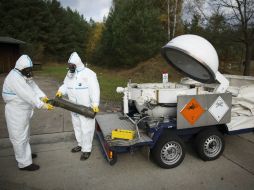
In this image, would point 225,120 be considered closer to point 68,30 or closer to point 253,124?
point 253,124

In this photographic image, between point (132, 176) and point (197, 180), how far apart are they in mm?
1099

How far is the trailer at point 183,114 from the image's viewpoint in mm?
4258

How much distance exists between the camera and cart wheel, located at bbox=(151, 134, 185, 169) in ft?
14.4

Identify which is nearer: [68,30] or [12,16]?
[12,16]

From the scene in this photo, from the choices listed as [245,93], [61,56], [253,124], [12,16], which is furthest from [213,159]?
[61,56]

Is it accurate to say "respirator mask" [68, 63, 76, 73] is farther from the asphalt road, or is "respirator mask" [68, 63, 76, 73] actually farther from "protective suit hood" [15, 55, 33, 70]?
the asphalt road

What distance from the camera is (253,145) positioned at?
5738 mm

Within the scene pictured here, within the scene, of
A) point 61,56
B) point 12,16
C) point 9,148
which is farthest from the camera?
point 61,56

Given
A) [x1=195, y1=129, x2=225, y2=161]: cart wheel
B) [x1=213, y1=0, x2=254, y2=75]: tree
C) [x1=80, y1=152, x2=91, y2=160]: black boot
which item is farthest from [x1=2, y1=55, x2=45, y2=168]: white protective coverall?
[x1=213, y1=0, x2=254, y2=75]: tree

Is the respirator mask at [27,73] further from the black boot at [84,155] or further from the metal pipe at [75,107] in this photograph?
the black boot at [84,155]

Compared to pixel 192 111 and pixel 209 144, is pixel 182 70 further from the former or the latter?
pixel 209 144

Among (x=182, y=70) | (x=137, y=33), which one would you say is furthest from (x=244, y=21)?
(x=182, y=70)

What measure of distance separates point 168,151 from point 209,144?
89cm

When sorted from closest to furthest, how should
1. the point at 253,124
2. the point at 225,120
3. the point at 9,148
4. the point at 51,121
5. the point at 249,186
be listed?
the point at 249,186
the point at 225,120
the point at 253,124
the point at 9,148
the point at 51,121
